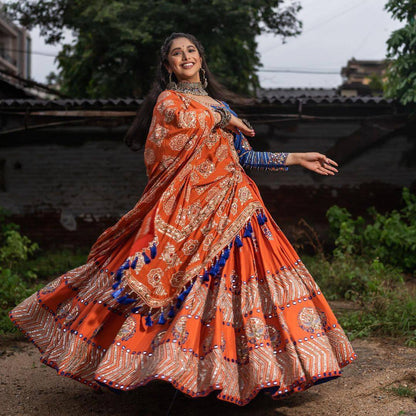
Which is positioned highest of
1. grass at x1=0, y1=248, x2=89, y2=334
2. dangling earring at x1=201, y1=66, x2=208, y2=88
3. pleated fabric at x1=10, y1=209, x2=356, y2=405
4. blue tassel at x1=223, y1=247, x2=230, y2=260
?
dangling earring at x1=201, y1=66, x2=208, y2=88

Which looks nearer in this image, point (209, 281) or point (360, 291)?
point (209, 281)

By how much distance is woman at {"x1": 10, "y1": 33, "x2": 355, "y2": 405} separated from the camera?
2.38m

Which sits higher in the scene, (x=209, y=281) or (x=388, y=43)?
(x=388, y=43)

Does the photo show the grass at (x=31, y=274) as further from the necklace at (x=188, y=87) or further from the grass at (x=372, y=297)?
the grass at (x=372, y=297)

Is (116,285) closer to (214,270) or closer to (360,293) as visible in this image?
(214,270)

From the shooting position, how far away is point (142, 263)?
2.55 m

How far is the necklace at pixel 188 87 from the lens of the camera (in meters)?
2.97

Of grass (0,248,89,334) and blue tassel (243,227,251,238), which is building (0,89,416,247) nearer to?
grass (0,248,89,334)

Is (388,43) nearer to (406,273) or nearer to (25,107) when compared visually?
(406,273)

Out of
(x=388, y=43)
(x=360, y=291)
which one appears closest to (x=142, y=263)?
(x=360, y=291)

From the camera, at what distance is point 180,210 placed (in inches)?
105

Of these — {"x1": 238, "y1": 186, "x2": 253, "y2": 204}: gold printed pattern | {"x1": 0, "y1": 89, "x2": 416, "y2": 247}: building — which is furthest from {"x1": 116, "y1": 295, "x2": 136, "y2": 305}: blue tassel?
{"x1": 0, "y1": 89, "x2": 416, "y2": 247}: building

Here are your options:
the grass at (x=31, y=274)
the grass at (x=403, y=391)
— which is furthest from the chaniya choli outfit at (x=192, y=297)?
the grass at (x=31, y=274)

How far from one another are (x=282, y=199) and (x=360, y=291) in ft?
9.78
